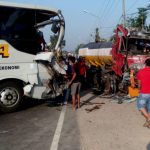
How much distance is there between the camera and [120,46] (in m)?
15.9

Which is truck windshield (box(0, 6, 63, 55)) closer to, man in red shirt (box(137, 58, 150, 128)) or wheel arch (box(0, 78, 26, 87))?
wheel arch (box(0, 78, 26, 87))

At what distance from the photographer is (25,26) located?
11.5m

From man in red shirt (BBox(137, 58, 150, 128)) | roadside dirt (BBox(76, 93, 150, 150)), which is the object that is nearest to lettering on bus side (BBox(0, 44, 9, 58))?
roadside dirt (BBox(76, 93, 150, 150))

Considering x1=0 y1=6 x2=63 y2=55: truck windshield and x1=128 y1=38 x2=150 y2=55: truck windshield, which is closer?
x1=0 y1=6 x2=63 y2=55: truck windshield

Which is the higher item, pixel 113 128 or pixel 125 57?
pixel 125 57

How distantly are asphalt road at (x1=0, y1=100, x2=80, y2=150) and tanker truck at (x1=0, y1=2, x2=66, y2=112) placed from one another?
0.60 meters

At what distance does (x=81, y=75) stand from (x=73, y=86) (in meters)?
0.51

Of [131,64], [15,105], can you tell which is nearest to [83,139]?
[15,105]

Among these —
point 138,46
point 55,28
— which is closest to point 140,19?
point 138,46

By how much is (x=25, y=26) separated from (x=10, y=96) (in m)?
2.19

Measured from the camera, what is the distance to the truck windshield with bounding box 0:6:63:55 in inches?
438

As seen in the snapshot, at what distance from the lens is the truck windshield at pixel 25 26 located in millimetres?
11117

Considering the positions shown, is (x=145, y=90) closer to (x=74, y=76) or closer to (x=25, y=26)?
(x=74, y=76)

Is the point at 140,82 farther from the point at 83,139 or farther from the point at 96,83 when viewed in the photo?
the point at 96,83
